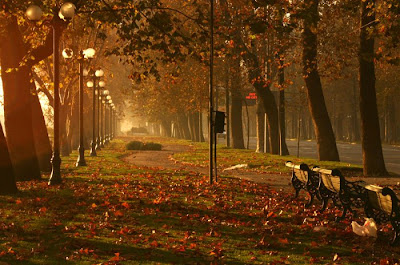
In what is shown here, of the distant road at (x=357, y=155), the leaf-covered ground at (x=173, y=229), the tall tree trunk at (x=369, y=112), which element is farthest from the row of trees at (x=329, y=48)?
the distant road at (x=357, y=155)

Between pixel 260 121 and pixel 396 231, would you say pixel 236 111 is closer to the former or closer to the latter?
pixel 260 121

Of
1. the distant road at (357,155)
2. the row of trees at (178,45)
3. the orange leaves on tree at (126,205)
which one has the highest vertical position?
the row of trees at (178,45)

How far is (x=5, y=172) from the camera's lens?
47.8 feet

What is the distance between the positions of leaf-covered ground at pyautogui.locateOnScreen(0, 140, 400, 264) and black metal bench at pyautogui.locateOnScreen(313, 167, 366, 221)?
1.40ft

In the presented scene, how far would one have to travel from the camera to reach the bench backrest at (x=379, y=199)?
9.02 m

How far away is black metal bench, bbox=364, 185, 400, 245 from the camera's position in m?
8.84

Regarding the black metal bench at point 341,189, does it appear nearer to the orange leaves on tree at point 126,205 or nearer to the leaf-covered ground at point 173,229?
the leaf-covered ground at point 173,229

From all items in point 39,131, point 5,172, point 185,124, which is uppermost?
point 185,124

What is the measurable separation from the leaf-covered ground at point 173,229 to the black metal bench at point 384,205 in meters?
0.32

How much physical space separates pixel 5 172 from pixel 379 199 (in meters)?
8.97

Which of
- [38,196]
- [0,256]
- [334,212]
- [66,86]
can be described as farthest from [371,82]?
[66,86]

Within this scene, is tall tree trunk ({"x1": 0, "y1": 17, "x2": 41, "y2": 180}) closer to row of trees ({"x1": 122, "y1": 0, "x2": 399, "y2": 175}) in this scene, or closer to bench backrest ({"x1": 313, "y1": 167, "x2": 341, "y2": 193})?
row of trees ({"x1": 122, "y1": 0, "x2": 399, "y2": 175})

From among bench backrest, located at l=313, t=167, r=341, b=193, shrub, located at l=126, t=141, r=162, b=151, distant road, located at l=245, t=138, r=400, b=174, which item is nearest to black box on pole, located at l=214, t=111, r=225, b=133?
bench backrest, located at l=313, t=167, r=341, b=193

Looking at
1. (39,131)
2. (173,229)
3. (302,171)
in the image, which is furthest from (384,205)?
(39,131)
